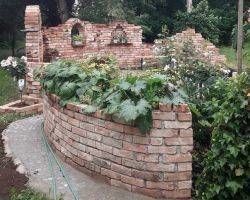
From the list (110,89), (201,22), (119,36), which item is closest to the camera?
(110,89)

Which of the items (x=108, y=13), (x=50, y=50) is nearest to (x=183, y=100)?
(x=50, y=50)

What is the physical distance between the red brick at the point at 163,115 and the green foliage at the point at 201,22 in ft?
52.0

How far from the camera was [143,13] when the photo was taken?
69.8 ft

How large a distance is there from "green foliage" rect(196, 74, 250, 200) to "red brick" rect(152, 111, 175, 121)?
0.46 metres

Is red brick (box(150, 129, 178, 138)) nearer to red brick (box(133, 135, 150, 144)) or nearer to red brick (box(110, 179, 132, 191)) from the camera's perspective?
red brick (box(133, 135, 150, 144))

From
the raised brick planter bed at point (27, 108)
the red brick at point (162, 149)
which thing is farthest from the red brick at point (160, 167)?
the raised brick planter bed at point (27, 108)

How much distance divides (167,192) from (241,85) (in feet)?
4.44

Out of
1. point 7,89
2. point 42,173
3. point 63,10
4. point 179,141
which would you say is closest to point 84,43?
point 7,89

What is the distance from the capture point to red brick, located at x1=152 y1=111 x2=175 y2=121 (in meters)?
4.93

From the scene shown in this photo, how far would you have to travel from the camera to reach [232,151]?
4457 millimetres

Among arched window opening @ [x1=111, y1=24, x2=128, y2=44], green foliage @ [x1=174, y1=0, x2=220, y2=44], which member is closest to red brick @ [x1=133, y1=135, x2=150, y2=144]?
arched window opening @ [x1=111, y1=24, x2=128, y2=44]

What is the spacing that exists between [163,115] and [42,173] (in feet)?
6.08

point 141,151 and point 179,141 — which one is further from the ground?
point 179,141

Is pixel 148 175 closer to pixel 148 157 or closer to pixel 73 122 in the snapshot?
pixel 148 157
